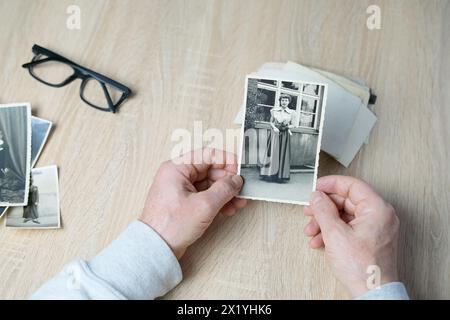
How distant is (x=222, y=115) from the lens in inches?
42.4

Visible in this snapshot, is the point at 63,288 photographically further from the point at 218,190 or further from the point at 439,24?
the point at 439,24

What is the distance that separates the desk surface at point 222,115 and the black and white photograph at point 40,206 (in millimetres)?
20

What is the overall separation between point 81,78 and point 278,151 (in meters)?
0.52

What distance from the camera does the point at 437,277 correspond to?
0.95 metres

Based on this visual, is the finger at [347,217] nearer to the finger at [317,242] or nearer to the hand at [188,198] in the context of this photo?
the finger at [317,242]

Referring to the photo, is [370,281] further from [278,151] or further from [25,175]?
[25,175]

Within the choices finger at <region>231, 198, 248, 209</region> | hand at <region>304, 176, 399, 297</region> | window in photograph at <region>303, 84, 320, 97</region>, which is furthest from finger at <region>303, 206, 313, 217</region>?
window in photograph at <region>303, 84, 320, 97</region>

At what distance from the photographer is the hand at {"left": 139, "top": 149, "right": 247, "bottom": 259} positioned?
35.7 inches

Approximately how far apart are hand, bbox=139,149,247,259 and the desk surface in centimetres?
7

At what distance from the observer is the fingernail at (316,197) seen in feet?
3.02

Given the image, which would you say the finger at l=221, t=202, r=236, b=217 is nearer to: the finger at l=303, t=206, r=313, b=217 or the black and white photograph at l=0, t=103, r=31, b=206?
the finger at l=303, t=206, r=313, b=217

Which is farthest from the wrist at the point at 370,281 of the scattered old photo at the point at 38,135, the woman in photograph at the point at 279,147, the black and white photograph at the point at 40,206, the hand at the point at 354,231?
the scattered old photo at the point at 38,135

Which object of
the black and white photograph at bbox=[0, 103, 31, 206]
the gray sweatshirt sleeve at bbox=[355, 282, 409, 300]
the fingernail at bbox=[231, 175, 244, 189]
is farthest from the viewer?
the black and white photograph at bbox=[0, 103, 31, 206]
